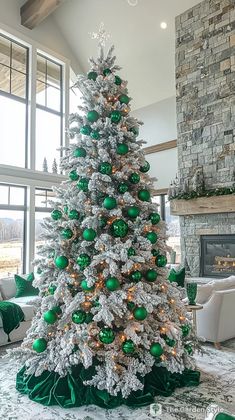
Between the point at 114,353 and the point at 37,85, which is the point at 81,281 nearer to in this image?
the point at 114,353

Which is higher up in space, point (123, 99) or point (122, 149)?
point (123, 99)

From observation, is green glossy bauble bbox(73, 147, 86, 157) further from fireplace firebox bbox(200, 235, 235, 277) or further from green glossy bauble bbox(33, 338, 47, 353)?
fireplace firebox bbox(200, 235, 235, 277)

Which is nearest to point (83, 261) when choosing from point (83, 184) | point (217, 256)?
point (83, 184)

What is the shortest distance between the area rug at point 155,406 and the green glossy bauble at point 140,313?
626 mm

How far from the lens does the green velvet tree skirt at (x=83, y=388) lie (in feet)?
8.16

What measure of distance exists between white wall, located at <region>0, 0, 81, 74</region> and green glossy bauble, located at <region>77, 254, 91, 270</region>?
7269 millimetres

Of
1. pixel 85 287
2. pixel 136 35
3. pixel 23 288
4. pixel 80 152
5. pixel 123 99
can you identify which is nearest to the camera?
pixel 85 287

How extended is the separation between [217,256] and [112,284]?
5.03m

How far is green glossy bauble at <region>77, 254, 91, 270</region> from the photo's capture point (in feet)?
8.48

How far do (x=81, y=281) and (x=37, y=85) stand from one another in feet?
24.0

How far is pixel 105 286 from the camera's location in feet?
8.46

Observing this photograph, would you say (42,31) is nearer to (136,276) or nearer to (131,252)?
(131,252)

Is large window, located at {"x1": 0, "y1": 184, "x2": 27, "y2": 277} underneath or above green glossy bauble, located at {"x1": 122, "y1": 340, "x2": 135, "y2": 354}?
above

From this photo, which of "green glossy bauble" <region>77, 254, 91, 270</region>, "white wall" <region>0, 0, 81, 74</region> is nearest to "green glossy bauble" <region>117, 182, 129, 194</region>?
"green glossy bauble" <region>77, 254, 91, 270</region>
